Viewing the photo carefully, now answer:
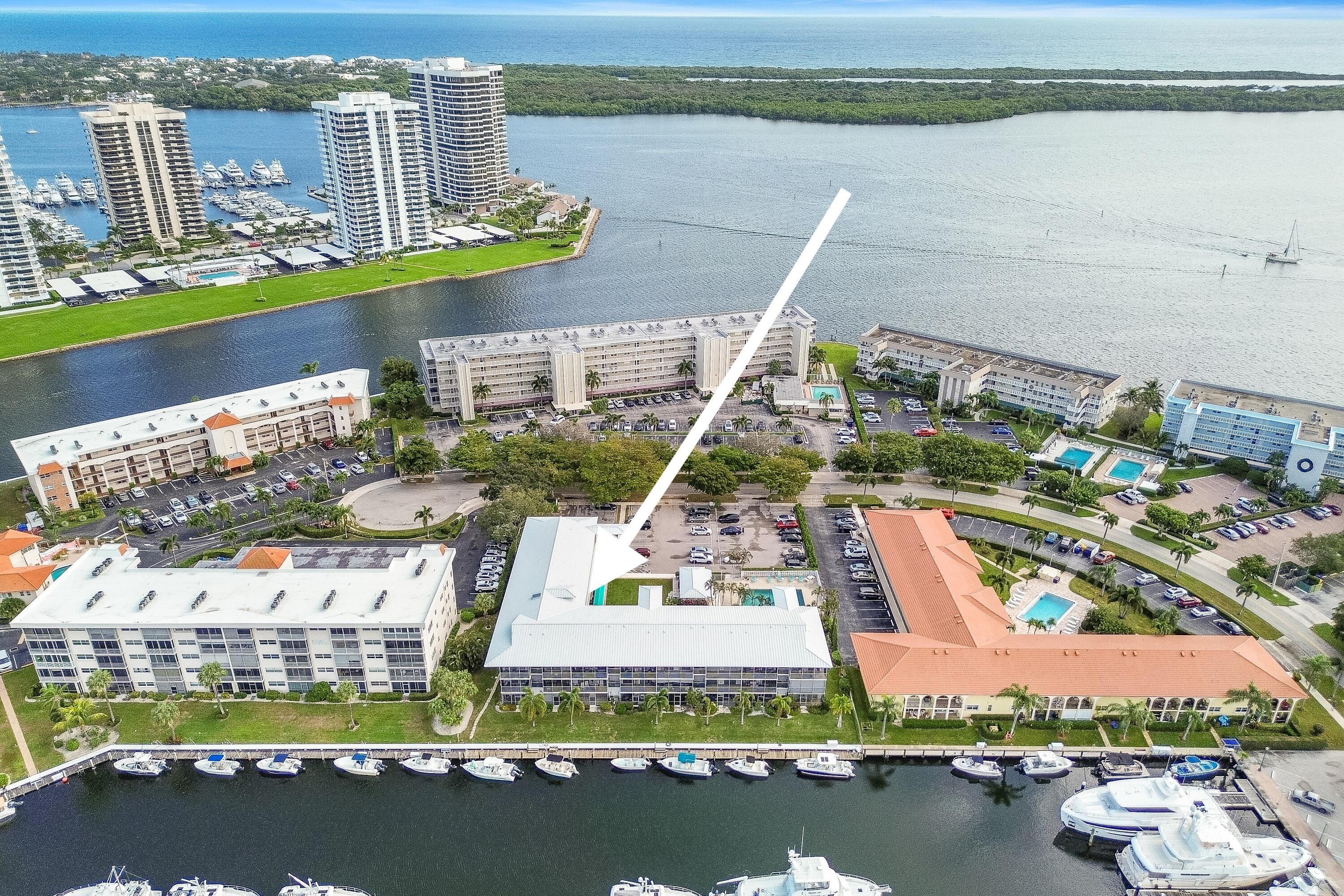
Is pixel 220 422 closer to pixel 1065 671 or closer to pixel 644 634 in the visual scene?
pixel 644 634

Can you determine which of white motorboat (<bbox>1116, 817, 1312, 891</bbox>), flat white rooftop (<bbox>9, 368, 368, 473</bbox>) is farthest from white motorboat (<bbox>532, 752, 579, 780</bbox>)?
flat white rooftop (<bbox>9, 368, 368, 473</bbox>)

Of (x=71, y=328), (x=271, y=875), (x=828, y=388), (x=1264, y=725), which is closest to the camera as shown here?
(x=271, y=875)

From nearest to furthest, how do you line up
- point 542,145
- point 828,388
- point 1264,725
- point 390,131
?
point 1264,725 < point 828,388 < point 390,131 < point 542,145

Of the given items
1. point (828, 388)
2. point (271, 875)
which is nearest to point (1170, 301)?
point (828, 388)

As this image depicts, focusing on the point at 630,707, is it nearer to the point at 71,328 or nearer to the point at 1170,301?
the point at 71,328

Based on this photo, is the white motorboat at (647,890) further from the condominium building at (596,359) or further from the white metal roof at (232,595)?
the condominium building at (596,359)
